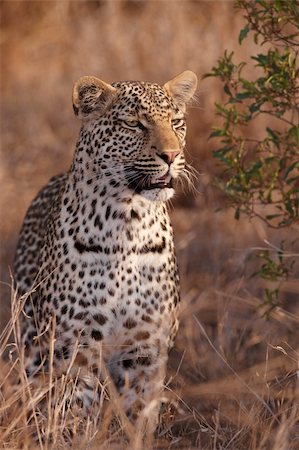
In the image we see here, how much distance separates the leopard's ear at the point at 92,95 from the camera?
5.57 metres

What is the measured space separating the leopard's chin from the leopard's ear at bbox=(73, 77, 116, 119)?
1.79 feet

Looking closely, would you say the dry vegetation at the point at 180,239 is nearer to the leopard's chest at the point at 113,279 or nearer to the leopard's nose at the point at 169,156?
the leopard's chest at the point at 113,279

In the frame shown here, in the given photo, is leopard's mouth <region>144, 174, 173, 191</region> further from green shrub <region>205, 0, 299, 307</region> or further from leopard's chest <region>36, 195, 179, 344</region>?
green shrub <region>205, 0, 299, 307</region>

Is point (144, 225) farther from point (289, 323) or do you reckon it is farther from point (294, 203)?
point (289, 323)

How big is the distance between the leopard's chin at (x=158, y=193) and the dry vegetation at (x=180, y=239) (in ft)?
2.29

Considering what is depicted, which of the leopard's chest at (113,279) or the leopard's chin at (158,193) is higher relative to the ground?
the leopard's chin at (158,193)

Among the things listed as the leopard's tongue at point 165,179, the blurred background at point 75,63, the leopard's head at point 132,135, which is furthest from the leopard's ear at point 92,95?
the blurred background at point 75,63

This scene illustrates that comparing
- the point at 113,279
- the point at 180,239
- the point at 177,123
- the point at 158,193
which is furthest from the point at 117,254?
the point at 180,239

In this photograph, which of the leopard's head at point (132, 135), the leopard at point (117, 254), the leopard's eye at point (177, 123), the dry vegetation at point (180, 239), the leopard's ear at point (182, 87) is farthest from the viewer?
the leopard's ear at point (182, 87)

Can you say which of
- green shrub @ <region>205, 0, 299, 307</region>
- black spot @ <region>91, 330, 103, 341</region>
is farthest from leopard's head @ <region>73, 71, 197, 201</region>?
black spot @ <region>91, 330, 103, 341</region>

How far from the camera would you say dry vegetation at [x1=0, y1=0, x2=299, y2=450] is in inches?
202

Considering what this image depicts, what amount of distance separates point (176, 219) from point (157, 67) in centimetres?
157

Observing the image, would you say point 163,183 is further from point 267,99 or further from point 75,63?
point 75,63

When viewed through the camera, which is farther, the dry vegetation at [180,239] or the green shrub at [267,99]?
the green shrub at [267,99]
